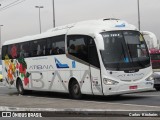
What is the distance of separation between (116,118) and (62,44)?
9346mm

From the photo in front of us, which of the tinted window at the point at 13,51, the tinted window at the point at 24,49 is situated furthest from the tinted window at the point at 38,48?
the tinted window at the point at 13,51

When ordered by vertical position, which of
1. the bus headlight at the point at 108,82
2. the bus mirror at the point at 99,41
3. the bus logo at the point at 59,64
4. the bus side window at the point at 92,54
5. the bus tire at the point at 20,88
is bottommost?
the bus tire at the point at 20,88

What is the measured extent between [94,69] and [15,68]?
30.3ft

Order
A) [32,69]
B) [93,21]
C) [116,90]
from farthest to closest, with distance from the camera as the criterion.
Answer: [32,69], [93,21], [116,90]

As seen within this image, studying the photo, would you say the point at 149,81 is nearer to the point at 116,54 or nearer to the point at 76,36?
the point at 116,54

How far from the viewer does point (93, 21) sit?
2019cm

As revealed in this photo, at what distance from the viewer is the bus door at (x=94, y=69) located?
18.7 metres

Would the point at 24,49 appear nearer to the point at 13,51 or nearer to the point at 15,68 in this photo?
the point at 13,51

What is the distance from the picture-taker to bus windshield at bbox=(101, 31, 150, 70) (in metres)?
18.6

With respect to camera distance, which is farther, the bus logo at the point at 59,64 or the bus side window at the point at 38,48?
the bus side window at the point at 38,48

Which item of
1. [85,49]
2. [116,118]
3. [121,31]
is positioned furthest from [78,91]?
[116,118]

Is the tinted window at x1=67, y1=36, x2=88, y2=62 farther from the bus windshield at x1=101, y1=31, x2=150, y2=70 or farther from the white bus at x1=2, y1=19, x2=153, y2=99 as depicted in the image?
the bus windshield at x1=101, y1=31, x2=150, y2=70

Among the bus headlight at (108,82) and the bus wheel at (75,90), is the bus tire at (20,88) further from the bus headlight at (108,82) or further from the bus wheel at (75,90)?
the bus headlight at (108,82)

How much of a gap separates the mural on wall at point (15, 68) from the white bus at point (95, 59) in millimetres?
2524
